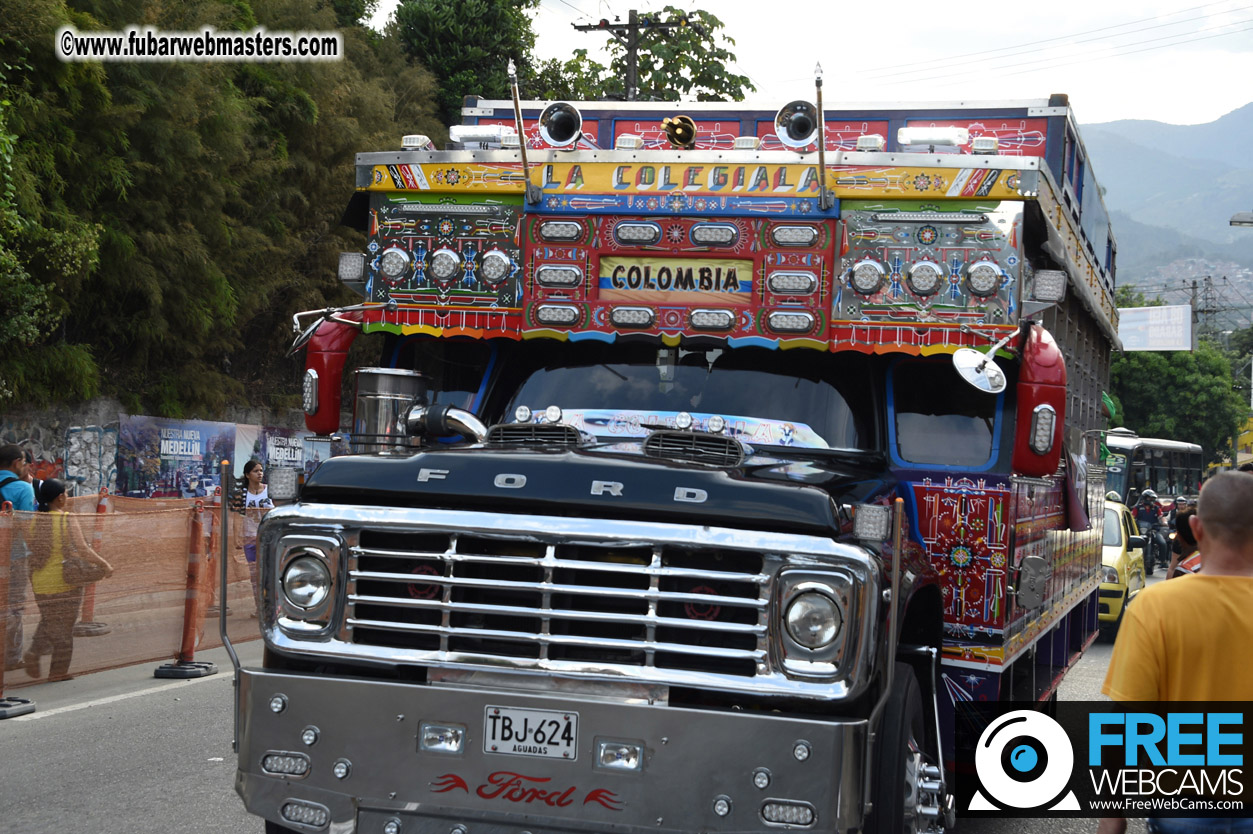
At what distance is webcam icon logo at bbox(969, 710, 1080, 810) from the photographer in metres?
6.11

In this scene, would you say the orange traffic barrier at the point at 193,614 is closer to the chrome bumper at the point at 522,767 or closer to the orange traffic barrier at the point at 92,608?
the orange traffic barrier at the point at 92,608

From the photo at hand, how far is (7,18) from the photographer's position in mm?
14312

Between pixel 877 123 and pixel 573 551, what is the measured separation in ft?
15.0

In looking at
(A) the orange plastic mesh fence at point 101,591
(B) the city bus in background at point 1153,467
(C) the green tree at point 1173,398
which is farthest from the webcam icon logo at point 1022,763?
(C) the green tree at point 1173,398

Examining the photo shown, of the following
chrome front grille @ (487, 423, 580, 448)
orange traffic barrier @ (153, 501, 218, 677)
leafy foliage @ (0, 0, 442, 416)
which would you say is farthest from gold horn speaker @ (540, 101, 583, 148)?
leafy foliage @ (0, 0, 442, 416)

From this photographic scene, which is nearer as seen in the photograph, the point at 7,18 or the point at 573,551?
the point at 573,551

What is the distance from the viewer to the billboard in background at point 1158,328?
223 feet

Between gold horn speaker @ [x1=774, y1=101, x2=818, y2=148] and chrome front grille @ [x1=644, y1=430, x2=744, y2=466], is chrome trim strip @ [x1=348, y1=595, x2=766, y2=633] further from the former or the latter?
gold horn speaker @ [x1=774, y1=101, x2=818, y2=148]

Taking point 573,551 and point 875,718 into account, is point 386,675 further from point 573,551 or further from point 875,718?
point 875,718

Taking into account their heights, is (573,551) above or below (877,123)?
below

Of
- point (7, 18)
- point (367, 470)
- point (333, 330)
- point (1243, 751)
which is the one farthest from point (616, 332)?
point (7, 18)

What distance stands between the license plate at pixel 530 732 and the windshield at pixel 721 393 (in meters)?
1.80

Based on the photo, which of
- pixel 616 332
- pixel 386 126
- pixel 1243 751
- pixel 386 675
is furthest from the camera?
pixel 386 126

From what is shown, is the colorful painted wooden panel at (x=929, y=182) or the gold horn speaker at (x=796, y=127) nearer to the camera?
the colorful painted wooden panel at (x=929, y=182)
